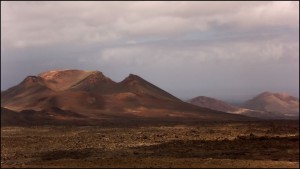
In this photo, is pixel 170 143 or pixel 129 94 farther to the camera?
pixel 129 94

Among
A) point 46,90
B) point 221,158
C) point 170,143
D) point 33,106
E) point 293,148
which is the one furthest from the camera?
point 46,90

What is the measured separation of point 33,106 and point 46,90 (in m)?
18.8

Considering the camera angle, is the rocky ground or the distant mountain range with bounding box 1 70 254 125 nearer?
the rocky ground

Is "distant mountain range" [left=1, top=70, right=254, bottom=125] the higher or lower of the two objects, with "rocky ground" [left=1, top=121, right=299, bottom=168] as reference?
higher

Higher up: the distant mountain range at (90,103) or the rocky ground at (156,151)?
the distant mountain range at (90,103)

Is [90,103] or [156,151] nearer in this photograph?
[156,151]

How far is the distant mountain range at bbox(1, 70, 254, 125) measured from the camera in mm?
94750

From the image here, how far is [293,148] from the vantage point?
1503 inches

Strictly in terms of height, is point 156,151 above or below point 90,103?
below

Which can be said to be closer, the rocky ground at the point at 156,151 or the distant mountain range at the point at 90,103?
the rocky ground at the point at 156,151

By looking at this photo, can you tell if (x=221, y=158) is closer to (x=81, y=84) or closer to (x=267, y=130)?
(x=267, y=130)

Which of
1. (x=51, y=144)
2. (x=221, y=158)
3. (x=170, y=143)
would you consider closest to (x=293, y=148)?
(x=221, y=158)

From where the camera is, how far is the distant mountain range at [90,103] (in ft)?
311

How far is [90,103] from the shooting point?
11981 centimetres
